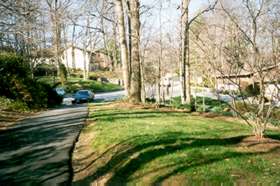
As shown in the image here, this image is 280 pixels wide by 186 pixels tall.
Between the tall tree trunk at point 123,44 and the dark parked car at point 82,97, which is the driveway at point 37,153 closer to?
the tall tree trunk at point 123,44

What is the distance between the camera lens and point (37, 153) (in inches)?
535

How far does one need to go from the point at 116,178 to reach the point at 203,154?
2001 mm

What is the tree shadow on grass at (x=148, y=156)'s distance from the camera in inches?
359

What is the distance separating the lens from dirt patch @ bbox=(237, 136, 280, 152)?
10008 millimetres

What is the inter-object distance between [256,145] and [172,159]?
7.33 feet

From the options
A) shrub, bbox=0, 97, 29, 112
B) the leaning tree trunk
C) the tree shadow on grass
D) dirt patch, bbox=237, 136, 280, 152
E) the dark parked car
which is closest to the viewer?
the tree shadow on grass

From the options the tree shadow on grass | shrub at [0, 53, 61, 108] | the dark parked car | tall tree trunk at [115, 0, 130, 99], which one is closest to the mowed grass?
the tree shadow on grass

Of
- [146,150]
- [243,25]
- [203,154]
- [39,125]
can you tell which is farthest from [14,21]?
[203,154]

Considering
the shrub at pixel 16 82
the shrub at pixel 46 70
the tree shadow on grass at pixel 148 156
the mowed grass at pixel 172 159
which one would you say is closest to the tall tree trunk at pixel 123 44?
the shrub at pixel 16 82

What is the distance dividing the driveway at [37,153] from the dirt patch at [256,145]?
4214 millimetres

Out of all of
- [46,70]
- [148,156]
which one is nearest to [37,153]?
[148,156]

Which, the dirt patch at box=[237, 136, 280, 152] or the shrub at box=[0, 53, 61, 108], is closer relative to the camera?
the dirt patch at box=[237, 136, 280, 152]

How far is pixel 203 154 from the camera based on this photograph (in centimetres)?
966

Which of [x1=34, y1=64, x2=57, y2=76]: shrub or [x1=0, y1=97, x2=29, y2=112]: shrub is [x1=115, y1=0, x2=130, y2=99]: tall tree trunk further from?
[x1=34, y1=64, x2=57, y2=76]: shrub
